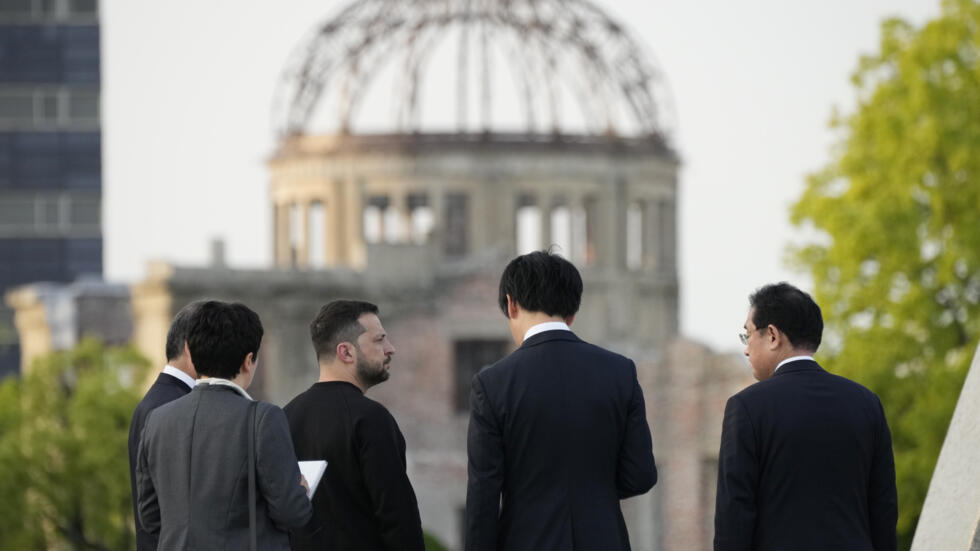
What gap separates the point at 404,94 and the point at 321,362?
139ft

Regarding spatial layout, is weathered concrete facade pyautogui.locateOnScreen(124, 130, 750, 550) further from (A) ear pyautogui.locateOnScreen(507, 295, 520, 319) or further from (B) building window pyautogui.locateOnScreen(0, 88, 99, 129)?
(B) building window pyautogui.locateOnScreen(0, 88, 99, 129)

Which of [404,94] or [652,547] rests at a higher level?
[404,94]

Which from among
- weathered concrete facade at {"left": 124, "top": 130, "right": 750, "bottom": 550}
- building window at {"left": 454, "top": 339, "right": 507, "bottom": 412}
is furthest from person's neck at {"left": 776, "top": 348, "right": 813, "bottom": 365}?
building window at {"left": 454, "top": 339, "right": 507, "bottom": 412}

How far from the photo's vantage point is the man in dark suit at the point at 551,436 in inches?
304

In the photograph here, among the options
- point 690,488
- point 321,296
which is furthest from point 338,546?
point 321,296

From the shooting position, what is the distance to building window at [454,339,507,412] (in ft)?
149

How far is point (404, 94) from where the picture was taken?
50.3 metres

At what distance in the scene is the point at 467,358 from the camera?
45.5 meters

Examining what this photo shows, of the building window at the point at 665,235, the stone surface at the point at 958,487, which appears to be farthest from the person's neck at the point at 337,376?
the building window at the point at 665,235

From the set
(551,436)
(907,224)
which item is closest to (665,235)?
(907,224)

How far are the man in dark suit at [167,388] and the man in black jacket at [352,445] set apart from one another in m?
0.51

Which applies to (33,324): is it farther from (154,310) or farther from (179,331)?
(179,331)

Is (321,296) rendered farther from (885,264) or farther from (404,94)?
(885,264)

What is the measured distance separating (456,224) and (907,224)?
105 ft
